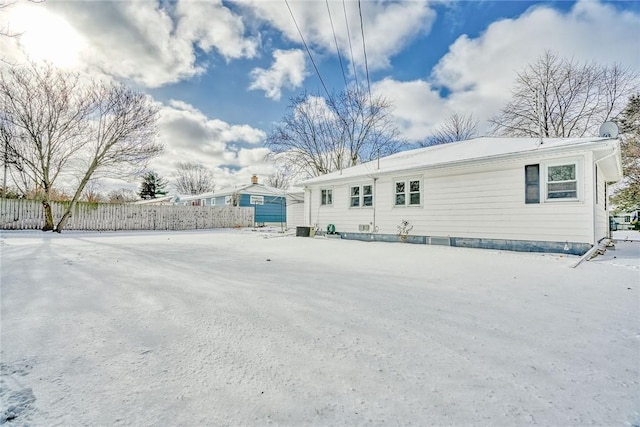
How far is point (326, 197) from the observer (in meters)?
13.1

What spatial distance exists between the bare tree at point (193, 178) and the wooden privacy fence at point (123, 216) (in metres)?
26.3

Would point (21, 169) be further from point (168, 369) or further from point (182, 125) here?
point (168, 369)

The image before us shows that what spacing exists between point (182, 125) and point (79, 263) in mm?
16429

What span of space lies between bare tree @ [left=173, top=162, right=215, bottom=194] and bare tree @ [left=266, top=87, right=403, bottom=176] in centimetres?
2502

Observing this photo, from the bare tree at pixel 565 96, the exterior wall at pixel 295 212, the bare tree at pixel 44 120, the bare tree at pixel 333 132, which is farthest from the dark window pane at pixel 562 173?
the bare tree at pixel 44 120

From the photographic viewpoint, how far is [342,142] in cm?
Result: 2345

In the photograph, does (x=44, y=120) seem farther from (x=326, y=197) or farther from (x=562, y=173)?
(x=562, y=173)

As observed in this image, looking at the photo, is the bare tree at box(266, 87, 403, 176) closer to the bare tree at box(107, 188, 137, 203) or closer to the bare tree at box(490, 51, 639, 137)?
the bare tree at box(490, 51, 639, 137)

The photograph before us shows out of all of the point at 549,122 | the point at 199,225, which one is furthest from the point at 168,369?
the point at 549,122

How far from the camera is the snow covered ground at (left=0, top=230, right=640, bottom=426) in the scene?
4.34 feet

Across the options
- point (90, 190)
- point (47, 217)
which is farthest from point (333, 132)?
point (47, 217)

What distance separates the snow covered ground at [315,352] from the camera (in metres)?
1.32

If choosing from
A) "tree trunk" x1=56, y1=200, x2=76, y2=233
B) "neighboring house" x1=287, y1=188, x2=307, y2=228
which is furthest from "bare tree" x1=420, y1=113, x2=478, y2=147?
"tree trunk" x1=56, y1=200, x2=76, y2=233

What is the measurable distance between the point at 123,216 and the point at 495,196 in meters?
17.9
